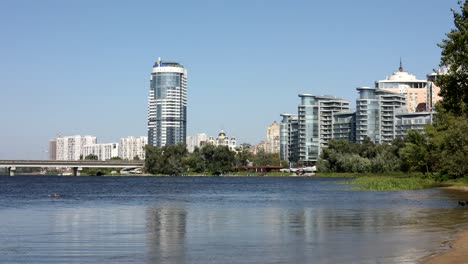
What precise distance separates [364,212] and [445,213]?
6014 millimetres

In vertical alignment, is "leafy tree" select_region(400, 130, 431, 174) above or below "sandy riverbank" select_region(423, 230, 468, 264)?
above

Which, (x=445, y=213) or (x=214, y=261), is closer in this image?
(x=214, y=261)

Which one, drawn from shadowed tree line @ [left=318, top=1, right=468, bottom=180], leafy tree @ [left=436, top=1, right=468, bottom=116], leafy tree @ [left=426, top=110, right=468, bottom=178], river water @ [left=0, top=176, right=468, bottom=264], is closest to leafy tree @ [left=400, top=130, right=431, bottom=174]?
shadowed tree line @ [left=318, top=1, right=468, bottom=180]

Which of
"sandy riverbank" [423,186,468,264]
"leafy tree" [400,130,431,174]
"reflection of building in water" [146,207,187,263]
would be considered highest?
"leafy tree" [400,130,431,174]

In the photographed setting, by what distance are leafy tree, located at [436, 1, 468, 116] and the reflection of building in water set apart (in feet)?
73.5

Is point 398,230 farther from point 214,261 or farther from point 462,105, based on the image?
point 462,105

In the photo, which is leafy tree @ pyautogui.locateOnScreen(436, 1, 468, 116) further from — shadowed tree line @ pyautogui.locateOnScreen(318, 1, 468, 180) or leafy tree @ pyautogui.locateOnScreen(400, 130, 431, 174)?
leafy tree @ pyautogui.locateOnScreen(400, 130, 431, 174)

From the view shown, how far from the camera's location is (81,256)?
26406mm

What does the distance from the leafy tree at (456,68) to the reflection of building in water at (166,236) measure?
22403 millimetres

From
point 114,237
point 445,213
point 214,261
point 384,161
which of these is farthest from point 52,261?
point 384,161

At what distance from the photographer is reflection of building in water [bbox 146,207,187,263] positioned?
26516 mm

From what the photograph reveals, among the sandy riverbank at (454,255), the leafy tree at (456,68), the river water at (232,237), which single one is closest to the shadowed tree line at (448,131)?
the leafy tree at (456,68)

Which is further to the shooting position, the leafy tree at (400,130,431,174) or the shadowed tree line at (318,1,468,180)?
the leafy tree at (400,130,431,174)

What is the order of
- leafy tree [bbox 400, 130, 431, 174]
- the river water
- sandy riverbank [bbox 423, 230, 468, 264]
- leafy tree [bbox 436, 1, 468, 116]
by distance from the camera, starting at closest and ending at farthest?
1. sandy riverbank [bbox 423, 230, 468, 264]
2. the river water
3. leafy tree [bbox 436, 1, 468, 116]
4. leafy tree [bbox 400, 130, 431, 174]
